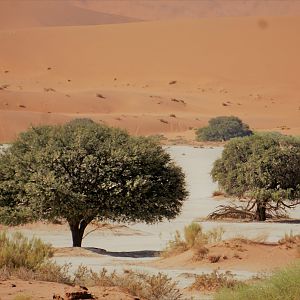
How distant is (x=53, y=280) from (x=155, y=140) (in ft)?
37.1

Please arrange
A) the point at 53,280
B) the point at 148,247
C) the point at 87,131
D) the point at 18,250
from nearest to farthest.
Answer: the point at 53,280 → the point at 18,250 → the point at 87,131 → the point at 148,247

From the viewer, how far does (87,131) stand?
23.0m

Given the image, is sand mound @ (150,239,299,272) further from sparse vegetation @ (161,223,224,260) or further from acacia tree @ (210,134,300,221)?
acacia tree @ (210,134,300,221)

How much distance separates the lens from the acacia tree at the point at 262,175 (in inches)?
1211

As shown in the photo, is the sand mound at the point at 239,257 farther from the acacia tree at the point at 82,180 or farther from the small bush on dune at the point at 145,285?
the small bush on dune at the point at 145,285

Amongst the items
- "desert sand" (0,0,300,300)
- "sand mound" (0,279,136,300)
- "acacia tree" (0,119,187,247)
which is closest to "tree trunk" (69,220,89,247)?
"acacia tree" (0,119,187,247)

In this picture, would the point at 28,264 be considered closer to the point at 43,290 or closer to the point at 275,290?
the point at 43,290

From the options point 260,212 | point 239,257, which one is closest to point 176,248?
point 239,257

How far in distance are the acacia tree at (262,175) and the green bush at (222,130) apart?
35.3 m

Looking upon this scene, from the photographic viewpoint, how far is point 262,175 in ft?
102

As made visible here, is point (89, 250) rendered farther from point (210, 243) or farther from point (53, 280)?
point (53, 280)

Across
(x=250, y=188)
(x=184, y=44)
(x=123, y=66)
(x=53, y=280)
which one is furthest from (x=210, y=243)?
(x=184, y=44)

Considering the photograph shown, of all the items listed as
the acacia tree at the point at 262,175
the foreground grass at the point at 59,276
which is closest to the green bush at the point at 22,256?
the foreground grass at the point at 59,276

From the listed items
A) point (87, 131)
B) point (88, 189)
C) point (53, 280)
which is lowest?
point (53, 280)
